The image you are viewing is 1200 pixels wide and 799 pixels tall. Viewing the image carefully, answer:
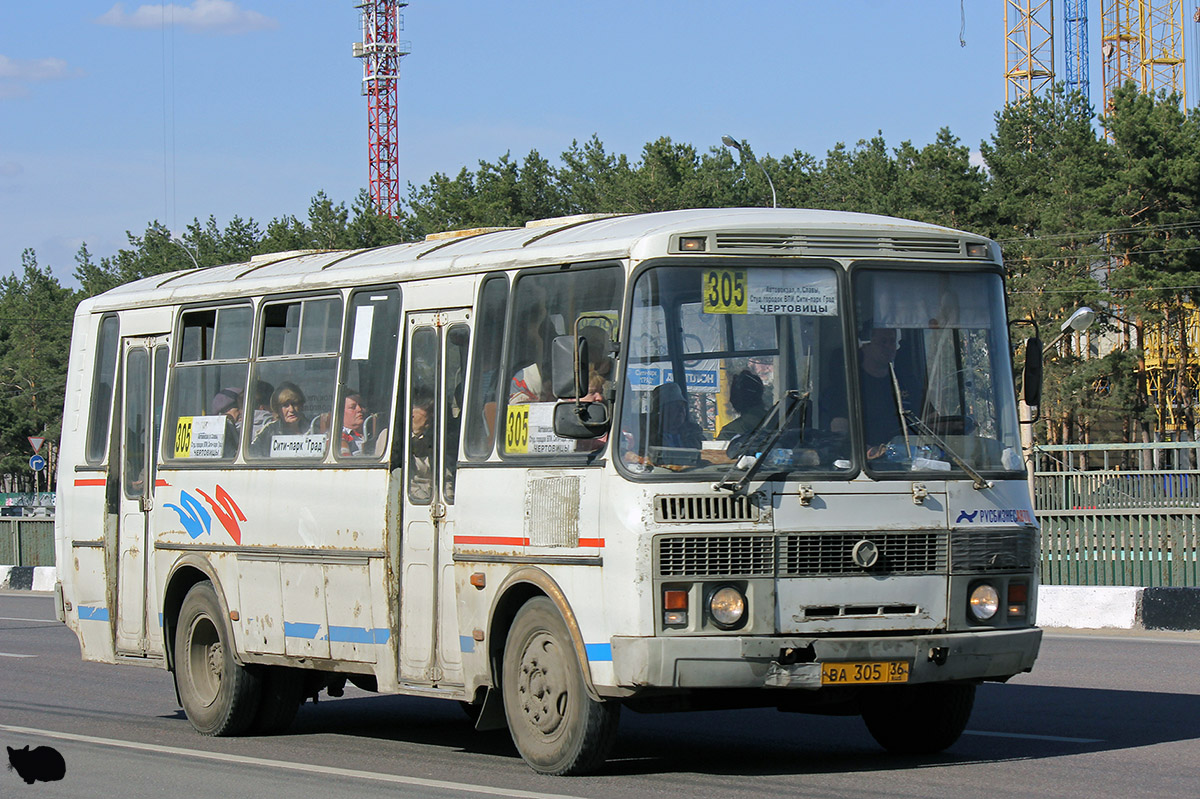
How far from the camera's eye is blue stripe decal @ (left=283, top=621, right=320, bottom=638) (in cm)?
1116

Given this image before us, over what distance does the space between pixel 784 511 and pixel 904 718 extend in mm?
1949

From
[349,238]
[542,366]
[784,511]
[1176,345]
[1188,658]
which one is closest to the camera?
[784,511]

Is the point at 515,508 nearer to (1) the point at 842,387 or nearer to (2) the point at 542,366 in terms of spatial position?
(2) the point at 542,366

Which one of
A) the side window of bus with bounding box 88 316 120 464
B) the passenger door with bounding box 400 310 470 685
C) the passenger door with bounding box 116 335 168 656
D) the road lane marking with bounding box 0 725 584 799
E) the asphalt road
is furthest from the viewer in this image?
the side window of bus with bounding box 88 316 120 464

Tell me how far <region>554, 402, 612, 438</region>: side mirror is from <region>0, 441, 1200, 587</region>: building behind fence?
13817 millimetres

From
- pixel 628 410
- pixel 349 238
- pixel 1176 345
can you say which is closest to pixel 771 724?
pixel 628 410

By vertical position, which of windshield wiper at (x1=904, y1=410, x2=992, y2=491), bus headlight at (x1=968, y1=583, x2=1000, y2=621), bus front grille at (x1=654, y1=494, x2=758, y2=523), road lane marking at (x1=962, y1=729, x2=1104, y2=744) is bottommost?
road lane marking at (x1=962, y1=729, x2=1104, y2=744)

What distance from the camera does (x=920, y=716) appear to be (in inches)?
389

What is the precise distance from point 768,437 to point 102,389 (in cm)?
669

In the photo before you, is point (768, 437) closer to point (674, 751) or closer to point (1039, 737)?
point (674, 751)

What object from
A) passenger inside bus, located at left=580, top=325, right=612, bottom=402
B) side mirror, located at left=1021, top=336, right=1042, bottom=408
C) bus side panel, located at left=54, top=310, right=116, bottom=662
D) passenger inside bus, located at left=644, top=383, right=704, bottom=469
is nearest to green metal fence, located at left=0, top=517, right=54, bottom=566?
bus side panel, located at left=54, top=310, right=116, bottom=662

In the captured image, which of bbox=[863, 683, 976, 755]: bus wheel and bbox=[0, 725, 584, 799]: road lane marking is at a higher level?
bbox=[863, 683, 976, 755]: bus wheel

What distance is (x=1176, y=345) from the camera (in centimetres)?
6506

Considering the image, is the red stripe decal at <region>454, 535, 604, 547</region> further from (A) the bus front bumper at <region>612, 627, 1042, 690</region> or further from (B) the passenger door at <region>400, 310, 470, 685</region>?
(A) the bus front bumper at <region>612, 627, 1042, 690</region>
